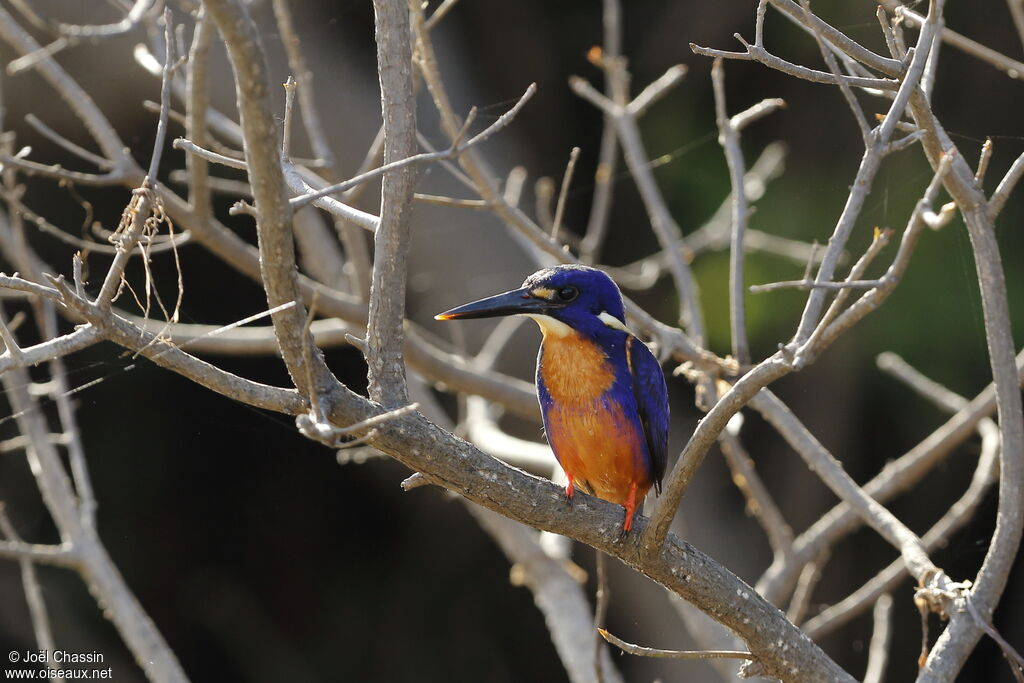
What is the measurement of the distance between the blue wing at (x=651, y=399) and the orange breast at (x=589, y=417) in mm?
43

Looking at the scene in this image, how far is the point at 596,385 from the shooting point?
2.51 meters

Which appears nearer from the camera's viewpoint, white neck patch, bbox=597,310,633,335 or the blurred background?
white neck patch, bbox=597,310,633,335

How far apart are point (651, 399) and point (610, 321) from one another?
0.23m

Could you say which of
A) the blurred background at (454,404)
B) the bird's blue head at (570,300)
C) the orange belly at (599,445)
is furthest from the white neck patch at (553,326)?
the blurred background at (454,404)

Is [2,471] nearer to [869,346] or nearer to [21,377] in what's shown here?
[21,377]

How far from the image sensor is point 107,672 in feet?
15.7

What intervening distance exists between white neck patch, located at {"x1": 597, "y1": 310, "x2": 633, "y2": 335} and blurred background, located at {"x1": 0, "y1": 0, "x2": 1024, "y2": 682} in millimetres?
2502

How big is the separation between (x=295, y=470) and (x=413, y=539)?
0.83 meters

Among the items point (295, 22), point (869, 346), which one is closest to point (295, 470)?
point (295, 22)

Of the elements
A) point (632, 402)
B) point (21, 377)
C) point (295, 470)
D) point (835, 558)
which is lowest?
point (835, 558)

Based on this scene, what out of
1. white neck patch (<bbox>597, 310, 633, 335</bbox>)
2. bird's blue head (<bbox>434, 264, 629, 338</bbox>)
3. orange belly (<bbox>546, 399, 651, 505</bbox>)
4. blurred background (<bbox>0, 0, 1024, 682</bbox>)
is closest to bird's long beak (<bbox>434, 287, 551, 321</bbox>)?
bird's blue head (<bbox>434, 264, 629, 338</bbox>)

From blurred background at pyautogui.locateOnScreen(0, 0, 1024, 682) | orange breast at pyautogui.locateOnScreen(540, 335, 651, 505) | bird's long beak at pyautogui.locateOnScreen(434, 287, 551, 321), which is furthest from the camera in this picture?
blurred background at pyautogui.locateOnScreen(0, 0, 1024, 682)

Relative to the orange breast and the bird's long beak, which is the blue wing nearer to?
the orange breast

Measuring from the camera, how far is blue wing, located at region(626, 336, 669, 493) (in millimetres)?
2559
